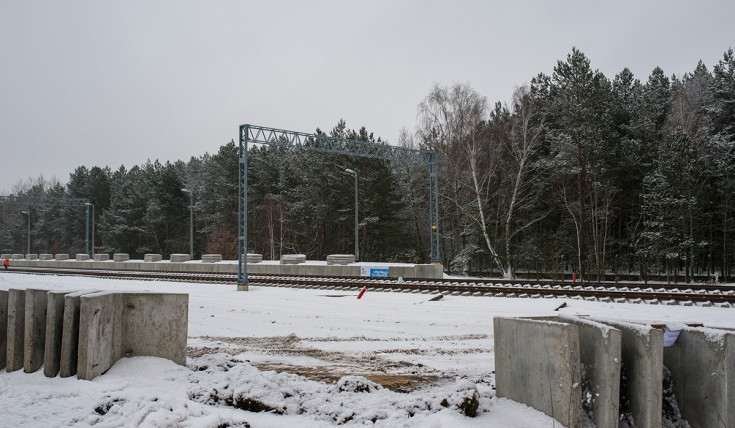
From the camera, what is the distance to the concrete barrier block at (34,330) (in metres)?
6.27

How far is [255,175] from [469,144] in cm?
3232

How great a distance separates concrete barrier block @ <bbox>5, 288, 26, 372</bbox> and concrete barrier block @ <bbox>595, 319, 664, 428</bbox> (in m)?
7.12

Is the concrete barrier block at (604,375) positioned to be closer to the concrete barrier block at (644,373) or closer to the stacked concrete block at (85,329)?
the concrete barrier block at (644,373)

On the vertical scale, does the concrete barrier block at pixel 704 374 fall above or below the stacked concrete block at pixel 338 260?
below

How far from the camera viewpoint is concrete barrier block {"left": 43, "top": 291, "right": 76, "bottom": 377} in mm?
6043

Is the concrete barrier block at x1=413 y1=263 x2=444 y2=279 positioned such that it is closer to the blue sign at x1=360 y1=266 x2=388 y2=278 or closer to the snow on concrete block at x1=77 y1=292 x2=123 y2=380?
the blue sign at x1=360 y1=266 x2=388 y2=278

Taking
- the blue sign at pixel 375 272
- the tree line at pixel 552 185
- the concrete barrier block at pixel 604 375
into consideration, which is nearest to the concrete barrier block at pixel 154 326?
the concrete barrier block at pixel 604 375

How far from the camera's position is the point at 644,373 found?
14.6 feet

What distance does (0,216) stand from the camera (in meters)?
116

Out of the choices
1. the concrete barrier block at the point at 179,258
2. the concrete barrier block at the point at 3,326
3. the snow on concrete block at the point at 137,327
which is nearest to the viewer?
the snow on concrete block at the point at 137,327

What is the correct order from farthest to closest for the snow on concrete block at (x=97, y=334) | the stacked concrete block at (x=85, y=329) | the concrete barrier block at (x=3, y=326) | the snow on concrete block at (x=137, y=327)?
the concrete barrier block at (x=3, y=326)
the snow on concrete block at (x=137, y=327)
the stacked concrete block at (x=85, y=329)
the snow on concrete block at (x=97, y=334)

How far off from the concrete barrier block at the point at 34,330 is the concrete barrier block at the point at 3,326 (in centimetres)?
61

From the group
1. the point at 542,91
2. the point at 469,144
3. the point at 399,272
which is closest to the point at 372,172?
the point at 469,144

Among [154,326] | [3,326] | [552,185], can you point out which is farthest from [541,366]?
[552,185]
